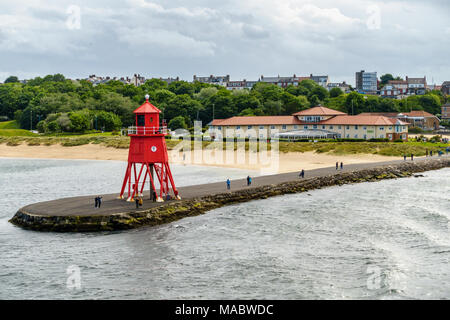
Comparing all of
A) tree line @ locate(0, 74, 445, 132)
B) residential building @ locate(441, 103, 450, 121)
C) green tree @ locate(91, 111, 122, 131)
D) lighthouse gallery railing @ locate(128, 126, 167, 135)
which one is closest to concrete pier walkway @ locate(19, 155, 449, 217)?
lighthouse gallery railing @ locate(128, 126, 167, 135)

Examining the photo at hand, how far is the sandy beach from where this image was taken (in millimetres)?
69912

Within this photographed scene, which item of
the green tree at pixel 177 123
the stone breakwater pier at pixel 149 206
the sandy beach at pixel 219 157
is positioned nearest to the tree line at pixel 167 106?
the green tree at pixel 177 123

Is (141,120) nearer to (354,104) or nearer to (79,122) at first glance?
(79,122)

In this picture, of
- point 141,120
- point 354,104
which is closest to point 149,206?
point 141,120

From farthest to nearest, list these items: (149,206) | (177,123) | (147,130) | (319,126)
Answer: (177,123) → (319,126) → (147,130) → (149,206)

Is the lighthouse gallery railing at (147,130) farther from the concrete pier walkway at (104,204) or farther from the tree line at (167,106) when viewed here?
the tree line at (167,106)

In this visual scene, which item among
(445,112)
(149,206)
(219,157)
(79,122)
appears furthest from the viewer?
(445,112)

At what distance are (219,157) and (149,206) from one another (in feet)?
152

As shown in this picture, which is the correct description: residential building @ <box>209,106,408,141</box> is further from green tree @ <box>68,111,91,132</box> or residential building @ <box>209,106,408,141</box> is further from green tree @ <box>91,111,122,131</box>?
green tree @ <box>68,111,91,132</box>

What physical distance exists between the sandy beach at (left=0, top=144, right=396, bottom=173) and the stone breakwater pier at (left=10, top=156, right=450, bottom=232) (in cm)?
1302

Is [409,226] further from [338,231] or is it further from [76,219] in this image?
[76,219]

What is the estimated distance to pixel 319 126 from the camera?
319 feet

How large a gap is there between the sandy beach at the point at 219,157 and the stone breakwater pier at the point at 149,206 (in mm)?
13023
